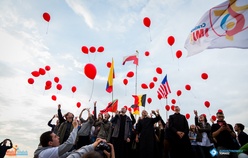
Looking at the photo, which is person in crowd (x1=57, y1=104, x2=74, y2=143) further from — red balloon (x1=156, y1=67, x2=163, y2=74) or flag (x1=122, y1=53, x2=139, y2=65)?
flag (x1=122, y1=53, x2=139, y2=65)

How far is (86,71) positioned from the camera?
27.8 feet

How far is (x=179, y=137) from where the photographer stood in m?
6.21

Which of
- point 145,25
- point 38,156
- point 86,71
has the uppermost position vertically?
point 145,25

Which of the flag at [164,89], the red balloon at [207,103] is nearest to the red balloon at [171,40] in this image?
the flag at [164,89]

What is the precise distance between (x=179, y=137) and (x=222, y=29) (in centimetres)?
332

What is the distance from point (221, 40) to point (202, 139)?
4.71 m

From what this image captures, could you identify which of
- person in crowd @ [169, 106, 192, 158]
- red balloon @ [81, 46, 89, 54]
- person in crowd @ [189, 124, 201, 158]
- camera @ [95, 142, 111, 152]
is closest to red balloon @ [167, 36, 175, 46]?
person in crowd @ [169, 106, 192, 158]

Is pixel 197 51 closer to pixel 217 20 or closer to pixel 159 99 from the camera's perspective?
pixel 217 20

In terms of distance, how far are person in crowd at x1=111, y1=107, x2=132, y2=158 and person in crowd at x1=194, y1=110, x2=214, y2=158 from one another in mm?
2824

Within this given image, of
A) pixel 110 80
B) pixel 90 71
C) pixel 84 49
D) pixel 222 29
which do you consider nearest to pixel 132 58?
pixel 110 80

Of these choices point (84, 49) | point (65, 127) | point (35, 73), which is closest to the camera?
point (65, 127)

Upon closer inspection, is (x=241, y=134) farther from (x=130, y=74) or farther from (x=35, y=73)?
(x=35, y=73)

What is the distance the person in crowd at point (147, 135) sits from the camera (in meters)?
7.24

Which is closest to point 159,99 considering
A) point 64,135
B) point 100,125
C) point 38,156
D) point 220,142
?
point 100,125
